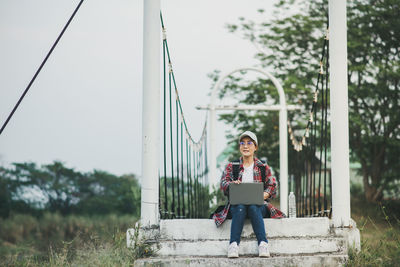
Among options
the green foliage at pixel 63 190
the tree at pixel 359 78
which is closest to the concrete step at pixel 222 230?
the tree at pixel 359 78

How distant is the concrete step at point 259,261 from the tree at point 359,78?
8.55 meters

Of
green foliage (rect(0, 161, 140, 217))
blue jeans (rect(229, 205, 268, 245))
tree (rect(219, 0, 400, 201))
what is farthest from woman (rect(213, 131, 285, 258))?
green foliage (rect(0, 161, 140, 217))

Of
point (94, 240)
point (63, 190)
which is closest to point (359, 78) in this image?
point (94, 240)

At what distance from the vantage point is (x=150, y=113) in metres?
3.77

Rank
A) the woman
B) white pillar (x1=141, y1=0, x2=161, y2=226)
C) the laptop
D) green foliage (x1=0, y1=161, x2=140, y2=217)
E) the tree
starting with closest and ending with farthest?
the woman, the laptop, white pillar (x1=141, y1=0, x2=161, y2=226), the tree, green foliage (x1=0, y1=161, x2=140, y2=217)

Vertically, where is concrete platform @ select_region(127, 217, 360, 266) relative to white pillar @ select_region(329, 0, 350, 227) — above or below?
below

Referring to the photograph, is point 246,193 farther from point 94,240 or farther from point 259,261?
point 94,240

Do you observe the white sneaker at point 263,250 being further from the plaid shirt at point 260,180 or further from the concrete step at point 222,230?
the plaid shirt at point 260,180

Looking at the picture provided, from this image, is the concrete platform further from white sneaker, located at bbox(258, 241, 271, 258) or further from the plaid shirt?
the plaid shirt

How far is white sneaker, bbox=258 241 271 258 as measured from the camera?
11.1 feet

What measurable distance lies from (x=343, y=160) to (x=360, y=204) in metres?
9.09

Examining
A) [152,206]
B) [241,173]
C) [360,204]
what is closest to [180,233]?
[152,206]

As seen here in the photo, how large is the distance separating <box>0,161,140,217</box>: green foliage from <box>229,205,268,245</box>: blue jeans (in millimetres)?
14170

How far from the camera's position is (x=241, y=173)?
13.2 feet
